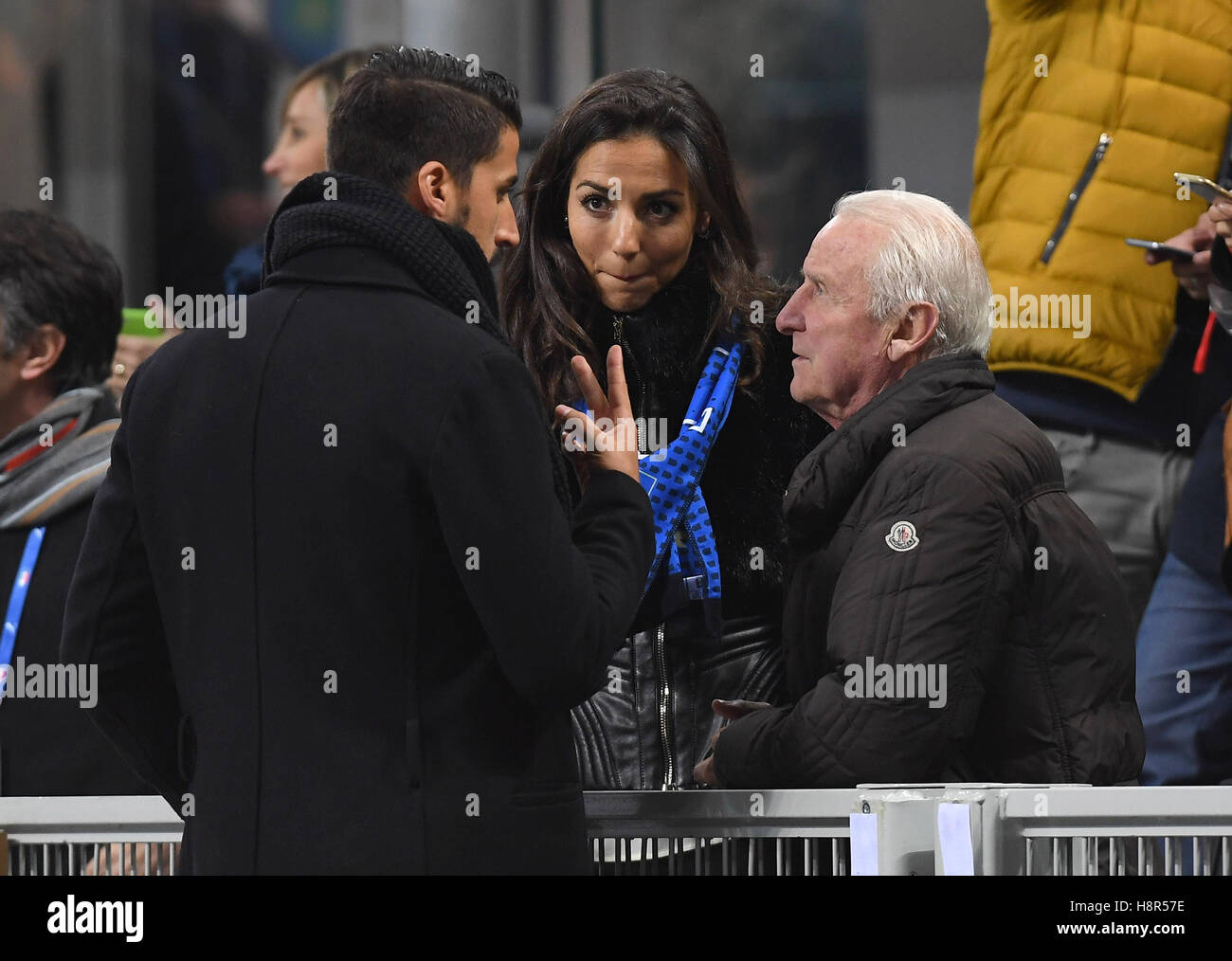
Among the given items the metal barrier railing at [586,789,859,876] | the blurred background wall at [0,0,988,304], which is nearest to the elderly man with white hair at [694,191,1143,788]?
the metal barrier railing at [586,789,859,876]

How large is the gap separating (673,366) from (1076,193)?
4.69 feet

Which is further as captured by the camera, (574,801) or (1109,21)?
(1109,21)

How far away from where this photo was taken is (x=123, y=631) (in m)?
2.11

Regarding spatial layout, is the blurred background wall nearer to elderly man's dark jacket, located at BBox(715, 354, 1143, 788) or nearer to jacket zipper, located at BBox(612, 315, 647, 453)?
jacket zipper, located at BBox(612, 315, 647, 453)

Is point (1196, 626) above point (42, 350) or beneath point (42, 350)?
beneath

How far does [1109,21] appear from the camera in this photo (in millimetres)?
3984

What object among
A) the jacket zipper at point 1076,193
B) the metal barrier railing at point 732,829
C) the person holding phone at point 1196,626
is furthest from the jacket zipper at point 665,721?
the jacket zipper at point 1076,193

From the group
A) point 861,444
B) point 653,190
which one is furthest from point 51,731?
point 861,444

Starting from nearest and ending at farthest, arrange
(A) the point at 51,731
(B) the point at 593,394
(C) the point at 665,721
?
(B) the point at 593,394
(C) the point at 665,721
(A) the point at 51,731

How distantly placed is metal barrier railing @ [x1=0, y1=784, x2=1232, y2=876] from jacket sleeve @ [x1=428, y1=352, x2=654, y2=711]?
21cm

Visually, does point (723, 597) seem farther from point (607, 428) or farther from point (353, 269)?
point (353, 269)
